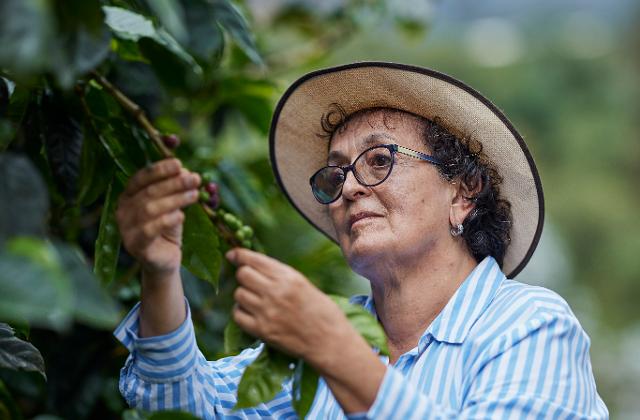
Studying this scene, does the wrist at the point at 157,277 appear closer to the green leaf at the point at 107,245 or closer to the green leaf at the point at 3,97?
the green leaf at the point at 107,245

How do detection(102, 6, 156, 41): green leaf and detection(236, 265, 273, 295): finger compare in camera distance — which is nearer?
detection(236, 265, 273, 295): finger

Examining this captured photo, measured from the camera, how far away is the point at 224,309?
2607mm

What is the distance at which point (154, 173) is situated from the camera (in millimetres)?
1323

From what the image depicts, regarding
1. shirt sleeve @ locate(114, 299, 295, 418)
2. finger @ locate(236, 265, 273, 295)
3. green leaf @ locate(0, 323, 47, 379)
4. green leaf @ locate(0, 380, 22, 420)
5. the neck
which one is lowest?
green leaf @ locate(0, 380, 22, 420)

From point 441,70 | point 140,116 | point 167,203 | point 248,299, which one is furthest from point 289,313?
point 441,70

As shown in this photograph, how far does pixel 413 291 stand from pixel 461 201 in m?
0.28

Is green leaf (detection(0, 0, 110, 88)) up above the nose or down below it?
below

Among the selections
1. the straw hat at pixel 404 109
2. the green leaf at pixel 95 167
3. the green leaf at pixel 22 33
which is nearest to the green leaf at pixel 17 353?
the green leaf at pixel 95 167

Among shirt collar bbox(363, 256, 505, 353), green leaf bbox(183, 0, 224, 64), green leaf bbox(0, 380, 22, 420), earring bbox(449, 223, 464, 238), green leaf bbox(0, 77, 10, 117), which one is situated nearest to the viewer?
green leaf bbox(183, 0, 224, 64)

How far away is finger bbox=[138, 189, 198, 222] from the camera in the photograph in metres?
1.32

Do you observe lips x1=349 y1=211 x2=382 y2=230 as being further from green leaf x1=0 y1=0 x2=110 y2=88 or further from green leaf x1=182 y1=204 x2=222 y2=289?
green leaf x1=0 y1=0 x2=110 y2=88

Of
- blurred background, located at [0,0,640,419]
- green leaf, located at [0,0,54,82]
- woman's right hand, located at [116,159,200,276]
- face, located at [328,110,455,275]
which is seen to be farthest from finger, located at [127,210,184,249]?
face, located at [328,110,455,275]

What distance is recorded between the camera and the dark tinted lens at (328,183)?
78.4 inches

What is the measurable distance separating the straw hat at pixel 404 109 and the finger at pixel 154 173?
0.80 m
